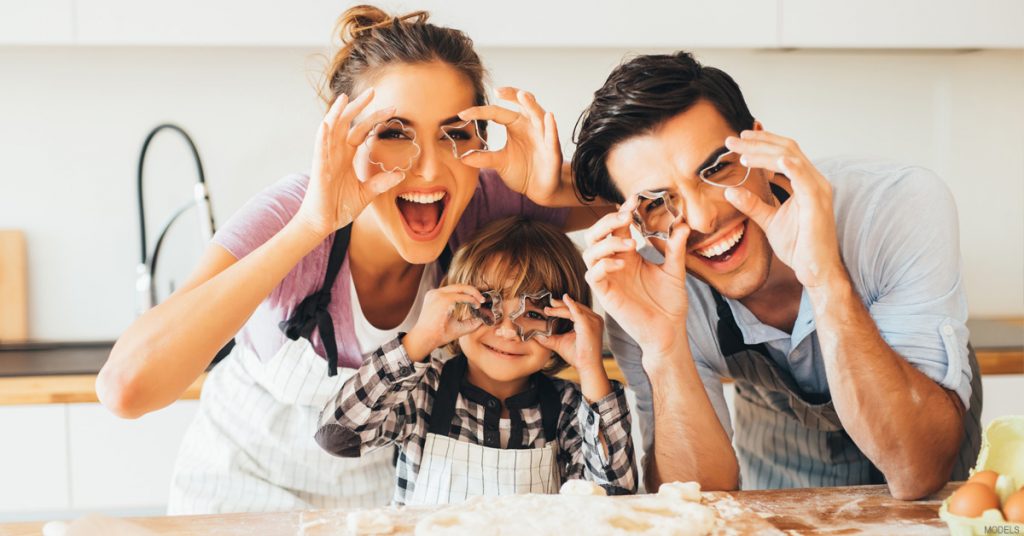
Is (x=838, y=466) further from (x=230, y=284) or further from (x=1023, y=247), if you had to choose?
(x=1023, y=247)

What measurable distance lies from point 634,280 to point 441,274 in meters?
0.37

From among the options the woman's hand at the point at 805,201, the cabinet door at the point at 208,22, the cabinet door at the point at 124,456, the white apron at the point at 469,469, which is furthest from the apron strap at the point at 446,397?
the cabinet door at the point at 208,22

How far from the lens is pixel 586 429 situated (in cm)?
145

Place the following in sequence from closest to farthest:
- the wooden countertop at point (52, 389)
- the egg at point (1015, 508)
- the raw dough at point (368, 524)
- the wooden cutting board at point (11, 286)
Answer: the egg at point (1015, 508) < the raw dough at point (368, 524) < the wooden countertop at point (52, 389) < the wooden cutting board at point (11, 286)

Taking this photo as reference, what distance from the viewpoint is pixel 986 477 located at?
1.01 meters

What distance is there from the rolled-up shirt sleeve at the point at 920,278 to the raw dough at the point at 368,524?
73 centimetres

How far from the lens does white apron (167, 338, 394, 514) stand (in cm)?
150

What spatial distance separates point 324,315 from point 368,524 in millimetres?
491

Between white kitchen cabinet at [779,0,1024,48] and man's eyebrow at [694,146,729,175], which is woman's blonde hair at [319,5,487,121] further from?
white kitchen cabinet at [779,0,1024,48]

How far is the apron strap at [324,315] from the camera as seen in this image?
1.45 metres

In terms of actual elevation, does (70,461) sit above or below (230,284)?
below

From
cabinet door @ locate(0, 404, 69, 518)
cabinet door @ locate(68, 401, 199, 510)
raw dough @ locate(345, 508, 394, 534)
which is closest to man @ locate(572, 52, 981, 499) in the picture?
raw dough @ locate(345, 508, 394, 534)

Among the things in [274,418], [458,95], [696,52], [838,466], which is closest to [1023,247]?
[696,52]

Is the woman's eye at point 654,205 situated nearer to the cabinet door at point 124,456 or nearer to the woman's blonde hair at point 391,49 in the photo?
the woman's blonde hair at point 391,49
